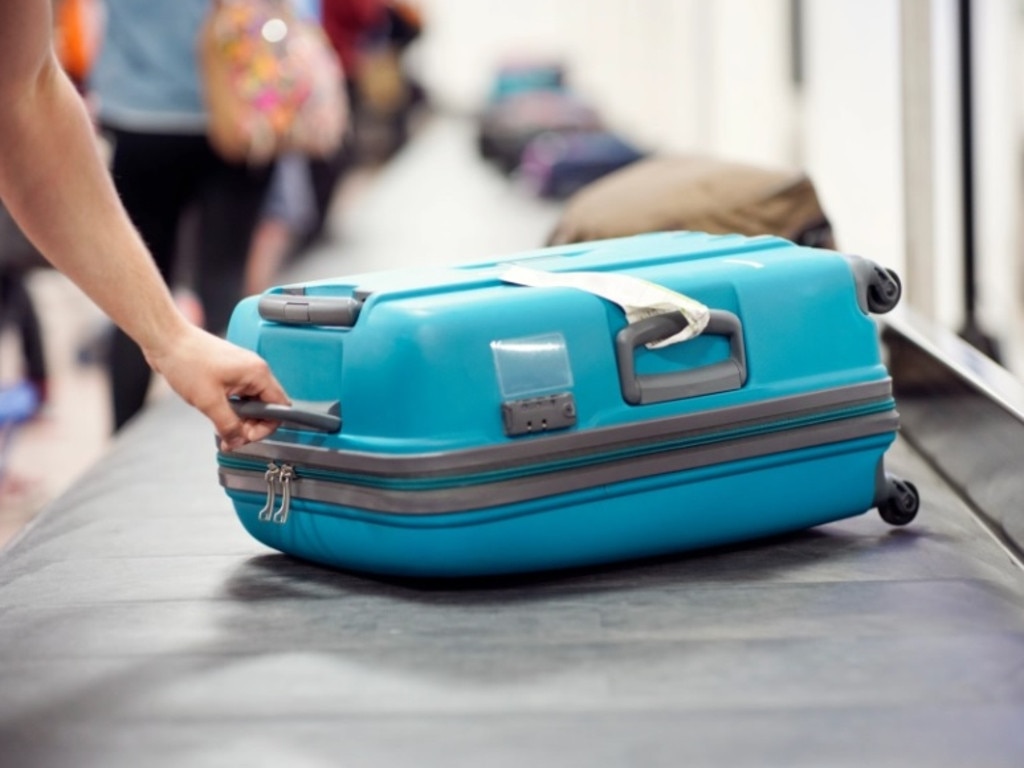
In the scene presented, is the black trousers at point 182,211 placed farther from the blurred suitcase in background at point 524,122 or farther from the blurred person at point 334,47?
the blurred suitcase in background at point 524,122

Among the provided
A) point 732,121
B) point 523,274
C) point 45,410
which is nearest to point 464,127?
point 732,121

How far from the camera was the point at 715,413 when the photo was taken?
1.53 metres

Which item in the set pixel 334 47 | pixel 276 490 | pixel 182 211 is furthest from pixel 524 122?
pixel 276 490

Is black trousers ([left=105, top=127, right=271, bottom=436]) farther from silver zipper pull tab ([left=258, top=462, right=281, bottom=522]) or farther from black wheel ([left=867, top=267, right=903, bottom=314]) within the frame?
Answer: black wheel ([left=867, top=267, right=903, bottom=314])

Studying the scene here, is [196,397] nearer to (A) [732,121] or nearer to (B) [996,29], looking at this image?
(B) [996,29]

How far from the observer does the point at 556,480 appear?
1.46 meters

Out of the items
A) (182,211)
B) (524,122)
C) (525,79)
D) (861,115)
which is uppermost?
(182,211)

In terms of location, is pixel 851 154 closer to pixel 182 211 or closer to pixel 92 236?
pixel 182 211

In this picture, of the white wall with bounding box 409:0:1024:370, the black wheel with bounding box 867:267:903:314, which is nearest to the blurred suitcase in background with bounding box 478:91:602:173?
the white wall with bounding box 409:0:1024:370

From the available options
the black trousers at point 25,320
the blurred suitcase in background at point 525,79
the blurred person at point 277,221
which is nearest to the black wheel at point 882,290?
the blurred person at point 277,221

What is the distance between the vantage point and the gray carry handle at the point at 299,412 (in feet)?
4.89

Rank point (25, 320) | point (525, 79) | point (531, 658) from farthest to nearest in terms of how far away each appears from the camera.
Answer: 1. point (525, 79)
2. point (25, 320)
3. point (531, 658)

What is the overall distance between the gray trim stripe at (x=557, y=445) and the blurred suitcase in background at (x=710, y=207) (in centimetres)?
71

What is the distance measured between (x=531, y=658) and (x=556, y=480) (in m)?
0.24
